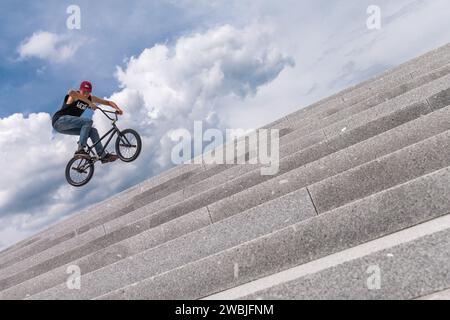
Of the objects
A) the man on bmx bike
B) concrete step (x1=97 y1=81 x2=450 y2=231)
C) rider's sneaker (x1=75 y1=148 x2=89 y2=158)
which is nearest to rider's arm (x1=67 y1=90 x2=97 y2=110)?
the man on bmx bike

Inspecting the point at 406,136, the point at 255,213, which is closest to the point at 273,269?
the point at 255,213

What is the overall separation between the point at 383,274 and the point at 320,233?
2.01 feet

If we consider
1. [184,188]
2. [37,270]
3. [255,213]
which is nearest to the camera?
[255,213]

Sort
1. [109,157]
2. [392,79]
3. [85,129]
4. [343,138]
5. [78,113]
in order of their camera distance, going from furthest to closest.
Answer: [109,157] → [85,129] → [78,113] → [392,79] → [343,138]

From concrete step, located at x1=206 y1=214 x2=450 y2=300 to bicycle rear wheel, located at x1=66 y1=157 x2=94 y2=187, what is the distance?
720 centimetres

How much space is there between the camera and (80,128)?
8180 millimetres

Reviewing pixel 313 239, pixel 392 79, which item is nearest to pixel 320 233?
pixel 313 239

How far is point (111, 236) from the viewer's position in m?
5.38

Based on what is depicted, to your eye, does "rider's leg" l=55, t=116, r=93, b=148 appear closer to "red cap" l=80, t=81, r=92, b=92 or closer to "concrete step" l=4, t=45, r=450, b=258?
"red cap" l=80, t=81, r=92, b=92

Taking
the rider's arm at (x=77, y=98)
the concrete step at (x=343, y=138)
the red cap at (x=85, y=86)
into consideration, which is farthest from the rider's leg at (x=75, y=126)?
the concrete step at (x=343, y=138)

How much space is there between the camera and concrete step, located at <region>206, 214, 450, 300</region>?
2189mm

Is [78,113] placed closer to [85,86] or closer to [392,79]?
[85,86]

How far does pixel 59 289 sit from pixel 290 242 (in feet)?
8.12
